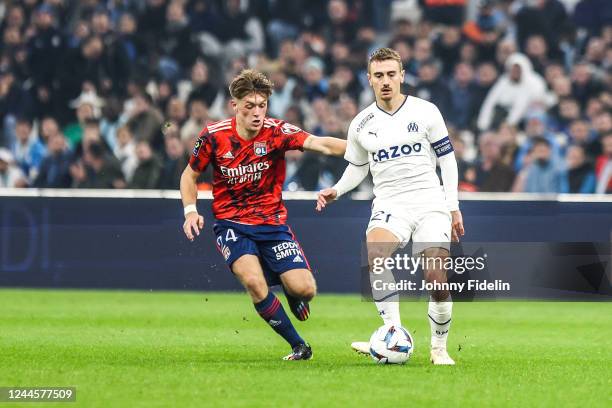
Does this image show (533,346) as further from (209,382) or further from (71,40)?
(71,40)

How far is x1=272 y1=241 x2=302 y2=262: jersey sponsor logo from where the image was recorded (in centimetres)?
1046

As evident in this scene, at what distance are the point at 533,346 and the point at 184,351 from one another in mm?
3055

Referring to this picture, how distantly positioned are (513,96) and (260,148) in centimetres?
1054

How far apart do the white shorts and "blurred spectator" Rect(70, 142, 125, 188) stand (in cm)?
1002

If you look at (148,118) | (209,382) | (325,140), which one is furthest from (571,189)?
(209,382)

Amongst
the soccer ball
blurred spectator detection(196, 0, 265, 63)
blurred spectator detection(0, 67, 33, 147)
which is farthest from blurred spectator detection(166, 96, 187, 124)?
the soccer ball

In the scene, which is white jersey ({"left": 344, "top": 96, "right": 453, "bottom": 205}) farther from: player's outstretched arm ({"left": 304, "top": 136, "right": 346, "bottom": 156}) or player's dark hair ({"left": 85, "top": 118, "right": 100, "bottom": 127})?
player's dark hair ({"left": 85, "top": 118, "right": 100, "bottom": 127})

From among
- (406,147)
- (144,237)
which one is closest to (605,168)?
(144,237)

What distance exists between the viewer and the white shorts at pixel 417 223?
10.1 m

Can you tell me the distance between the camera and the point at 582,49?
21531 millimetres

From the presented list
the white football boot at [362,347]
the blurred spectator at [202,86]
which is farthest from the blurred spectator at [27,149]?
the white football boot at [362,347]

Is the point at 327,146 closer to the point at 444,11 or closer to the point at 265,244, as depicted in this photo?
the point at 265,244

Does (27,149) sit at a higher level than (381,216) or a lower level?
lower

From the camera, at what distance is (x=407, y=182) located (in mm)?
10164
